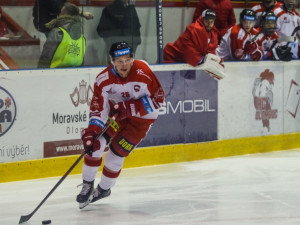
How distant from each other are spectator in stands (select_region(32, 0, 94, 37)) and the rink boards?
386 mm

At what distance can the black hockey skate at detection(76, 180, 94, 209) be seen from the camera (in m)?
5.92

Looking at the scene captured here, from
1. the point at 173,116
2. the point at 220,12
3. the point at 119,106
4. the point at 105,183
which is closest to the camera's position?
the point at 119,106

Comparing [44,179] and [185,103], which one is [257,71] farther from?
[44,179]

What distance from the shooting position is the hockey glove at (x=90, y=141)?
569cm

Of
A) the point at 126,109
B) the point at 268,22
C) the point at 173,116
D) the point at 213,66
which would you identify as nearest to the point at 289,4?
the point at 268,22

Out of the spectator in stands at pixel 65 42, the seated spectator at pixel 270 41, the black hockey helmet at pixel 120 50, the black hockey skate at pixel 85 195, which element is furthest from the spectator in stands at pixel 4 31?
the seated spectator at pixel 270 41

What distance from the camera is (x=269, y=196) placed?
21.1 ft

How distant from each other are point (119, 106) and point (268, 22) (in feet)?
12.4

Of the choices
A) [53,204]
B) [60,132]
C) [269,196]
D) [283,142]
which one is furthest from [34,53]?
[283,142]

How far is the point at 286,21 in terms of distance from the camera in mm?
9539

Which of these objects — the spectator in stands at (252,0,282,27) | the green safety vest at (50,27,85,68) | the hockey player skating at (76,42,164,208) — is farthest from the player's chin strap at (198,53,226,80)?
the hockey player skating at (76,42,164,208)

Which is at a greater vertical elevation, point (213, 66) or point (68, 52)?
point (68, 52)

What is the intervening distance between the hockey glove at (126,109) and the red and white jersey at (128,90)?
0.04 metres

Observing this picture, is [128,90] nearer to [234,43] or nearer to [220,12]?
[234,43]
